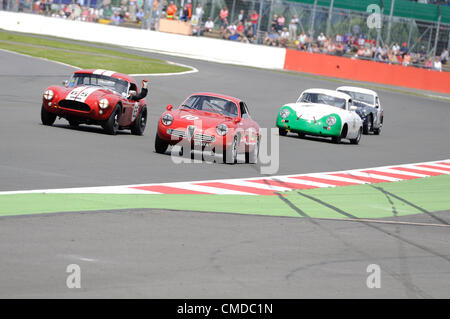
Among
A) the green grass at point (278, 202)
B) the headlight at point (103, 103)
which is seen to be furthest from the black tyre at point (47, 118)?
the green grass at point (278, 202)

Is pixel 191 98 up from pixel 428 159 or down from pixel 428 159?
up

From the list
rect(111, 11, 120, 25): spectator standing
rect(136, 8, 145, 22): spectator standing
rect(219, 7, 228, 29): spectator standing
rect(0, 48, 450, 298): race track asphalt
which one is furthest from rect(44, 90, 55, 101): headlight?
rect(111, 11, 120, 25): spectator standing

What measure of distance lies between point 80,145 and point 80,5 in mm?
39723

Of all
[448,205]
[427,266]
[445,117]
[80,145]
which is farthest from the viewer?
[445,117]

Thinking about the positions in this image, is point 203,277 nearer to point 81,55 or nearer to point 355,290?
point 355,290

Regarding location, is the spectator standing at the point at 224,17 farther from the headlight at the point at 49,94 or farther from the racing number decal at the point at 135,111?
the headlight at the point at 49,94

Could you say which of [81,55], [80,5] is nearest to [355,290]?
[81,55]

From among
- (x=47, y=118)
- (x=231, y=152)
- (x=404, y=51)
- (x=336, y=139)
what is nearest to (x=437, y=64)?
(x=404, y=51)

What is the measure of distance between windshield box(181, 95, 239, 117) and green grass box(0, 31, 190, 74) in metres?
17.9

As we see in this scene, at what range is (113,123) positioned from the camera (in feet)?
56.8

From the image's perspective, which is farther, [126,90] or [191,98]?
[126,90]

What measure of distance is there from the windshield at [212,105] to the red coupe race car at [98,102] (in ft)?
6.23

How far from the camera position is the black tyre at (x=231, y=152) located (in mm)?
14758

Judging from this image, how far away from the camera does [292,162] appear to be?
16328 mm
